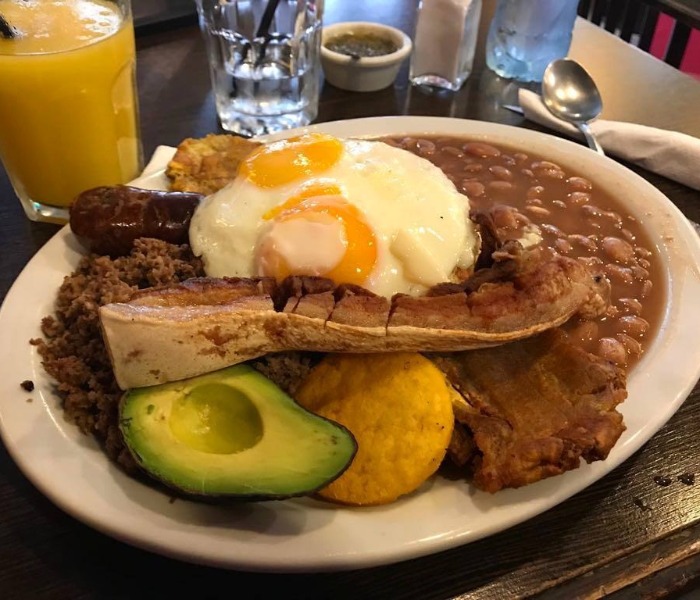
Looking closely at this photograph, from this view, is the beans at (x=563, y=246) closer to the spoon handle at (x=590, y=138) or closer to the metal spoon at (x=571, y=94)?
the spoon handle at (x=590, y=138)

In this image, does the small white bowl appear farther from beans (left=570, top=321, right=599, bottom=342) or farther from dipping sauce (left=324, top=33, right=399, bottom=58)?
beans (left=570, top=321, right=599, bottom=342)

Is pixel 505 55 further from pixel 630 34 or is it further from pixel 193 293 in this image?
pixel 193 293

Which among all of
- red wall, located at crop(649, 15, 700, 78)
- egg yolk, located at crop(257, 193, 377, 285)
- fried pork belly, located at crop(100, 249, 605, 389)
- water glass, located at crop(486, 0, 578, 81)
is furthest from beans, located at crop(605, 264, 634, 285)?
red wall, located at crop(649, 15, 700, 78)

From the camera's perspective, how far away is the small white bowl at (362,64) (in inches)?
132

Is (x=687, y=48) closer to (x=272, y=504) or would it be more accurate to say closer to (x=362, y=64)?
(x=362, y=64)

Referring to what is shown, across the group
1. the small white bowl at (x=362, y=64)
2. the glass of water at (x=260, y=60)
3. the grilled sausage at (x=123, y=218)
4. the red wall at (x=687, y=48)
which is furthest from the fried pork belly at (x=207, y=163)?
the red wall at (x=687, y=48)

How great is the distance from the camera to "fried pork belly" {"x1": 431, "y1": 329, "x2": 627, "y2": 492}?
1468 millimetres

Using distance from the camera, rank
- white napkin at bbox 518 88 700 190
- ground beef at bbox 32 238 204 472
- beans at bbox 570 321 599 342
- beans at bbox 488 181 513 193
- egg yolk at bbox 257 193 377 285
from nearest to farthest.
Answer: ground beef at bbox 32 238 204 472, egg yolk at bbox 257 193 377 285, beans at bbox 570 321 599 342, beans at bbox 488 181 513 193, white napkin at bbox 518 88 700 190

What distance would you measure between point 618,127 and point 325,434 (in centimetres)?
229

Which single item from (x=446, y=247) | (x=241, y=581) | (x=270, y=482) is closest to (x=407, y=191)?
(x=446, y=247)

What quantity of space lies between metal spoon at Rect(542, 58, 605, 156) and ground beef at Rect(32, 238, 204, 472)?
80.9 inches

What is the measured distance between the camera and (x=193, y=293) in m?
1.65

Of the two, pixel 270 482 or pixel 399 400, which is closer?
pixel 270 482

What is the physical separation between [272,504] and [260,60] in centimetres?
230
